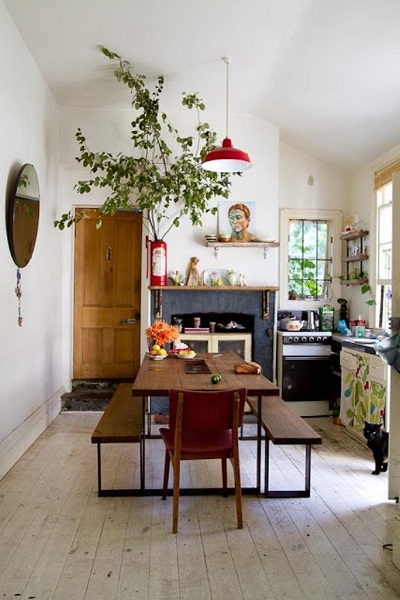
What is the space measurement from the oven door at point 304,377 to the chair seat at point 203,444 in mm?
2343

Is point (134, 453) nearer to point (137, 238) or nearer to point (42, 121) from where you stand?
point (137, 238)

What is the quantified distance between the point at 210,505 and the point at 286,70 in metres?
3.61

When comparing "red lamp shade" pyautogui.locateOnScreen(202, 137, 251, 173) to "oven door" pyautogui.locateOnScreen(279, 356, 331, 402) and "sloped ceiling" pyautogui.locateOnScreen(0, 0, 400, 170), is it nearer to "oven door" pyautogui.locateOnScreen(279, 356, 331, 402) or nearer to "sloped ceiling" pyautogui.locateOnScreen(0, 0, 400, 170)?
"sloped ceiling" pyautogui.locateOnScreen(0, 0, 400, 170)

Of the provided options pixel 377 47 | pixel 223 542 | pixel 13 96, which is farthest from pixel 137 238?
pixel 223 542

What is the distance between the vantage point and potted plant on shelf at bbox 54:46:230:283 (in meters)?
4.89

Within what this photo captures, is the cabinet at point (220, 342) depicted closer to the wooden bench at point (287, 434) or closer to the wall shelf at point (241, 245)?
the wall shelf at point (241, 245)

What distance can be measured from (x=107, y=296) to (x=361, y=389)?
10.3 ft

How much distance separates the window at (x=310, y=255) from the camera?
233 inches

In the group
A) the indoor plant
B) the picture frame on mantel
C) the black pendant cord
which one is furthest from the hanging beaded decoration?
the picture frame on mantel

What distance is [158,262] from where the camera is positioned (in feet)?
17.3

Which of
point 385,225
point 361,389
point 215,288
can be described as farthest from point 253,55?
point 361,389

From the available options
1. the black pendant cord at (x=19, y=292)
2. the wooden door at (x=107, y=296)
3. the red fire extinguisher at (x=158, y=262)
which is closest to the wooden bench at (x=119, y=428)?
the black pendant cord at (x=19, y=292)

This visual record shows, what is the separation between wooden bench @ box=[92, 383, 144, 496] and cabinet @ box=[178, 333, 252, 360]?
1449mm

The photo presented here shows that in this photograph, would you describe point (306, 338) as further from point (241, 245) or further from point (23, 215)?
point (23, 215)
